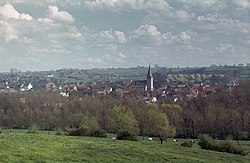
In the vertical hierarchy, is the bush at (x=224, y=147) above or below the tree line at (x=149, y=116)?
above

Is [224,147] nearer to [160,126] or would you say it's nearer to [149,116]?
[160,126]

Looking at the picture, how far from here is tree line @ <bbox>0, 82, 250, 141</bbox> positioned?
69812mm

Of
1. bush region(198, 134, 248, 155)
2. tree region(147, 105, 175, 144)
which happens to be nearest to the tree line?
tree region(147, 105, 175, 144)

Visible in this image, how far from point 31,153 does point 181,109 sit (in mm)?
72811

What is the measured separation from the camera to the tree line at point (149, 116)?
229 ft

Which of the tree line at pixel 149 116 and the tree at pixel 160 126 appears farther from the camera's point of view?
the tree line at pixel 149 116

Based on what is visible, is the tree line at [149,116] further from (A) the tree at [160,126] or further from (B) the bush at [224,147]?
(B) the bush at [224,147]

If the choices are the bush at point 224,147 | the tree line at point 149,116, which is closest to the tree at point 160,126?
the tree line at point 149,116

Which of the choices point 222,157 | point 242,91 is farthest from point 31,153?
point 242,91

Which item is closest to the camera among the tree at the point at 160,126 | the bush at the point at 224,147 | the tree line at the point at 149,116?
the bush at the point at 224,147

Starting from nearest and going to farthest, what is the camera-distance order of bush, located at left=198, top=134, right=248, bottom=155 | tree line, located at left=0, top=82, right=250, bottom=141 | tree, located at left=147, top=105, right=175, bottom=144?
bush, located at left=198, top=134, right=248, bottom=155
tree, located at left=147, top=105, right=175, bottom=144
tree line, located at left=0, top=82, right=250, bottom=141

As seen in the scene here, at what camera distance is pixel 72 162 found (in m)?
22.9

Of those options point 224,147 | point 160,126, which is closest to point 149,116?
point 160,126

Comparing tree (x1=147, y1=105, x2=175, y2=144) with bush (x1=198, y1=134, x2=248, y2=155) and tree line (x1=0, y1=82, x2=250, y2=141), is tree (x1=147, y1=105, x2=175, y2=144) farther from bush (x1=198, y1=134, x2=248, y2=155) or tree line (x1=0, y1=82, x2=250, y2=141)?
bush (x1=198, y1=134, x2=248, y2=155)
